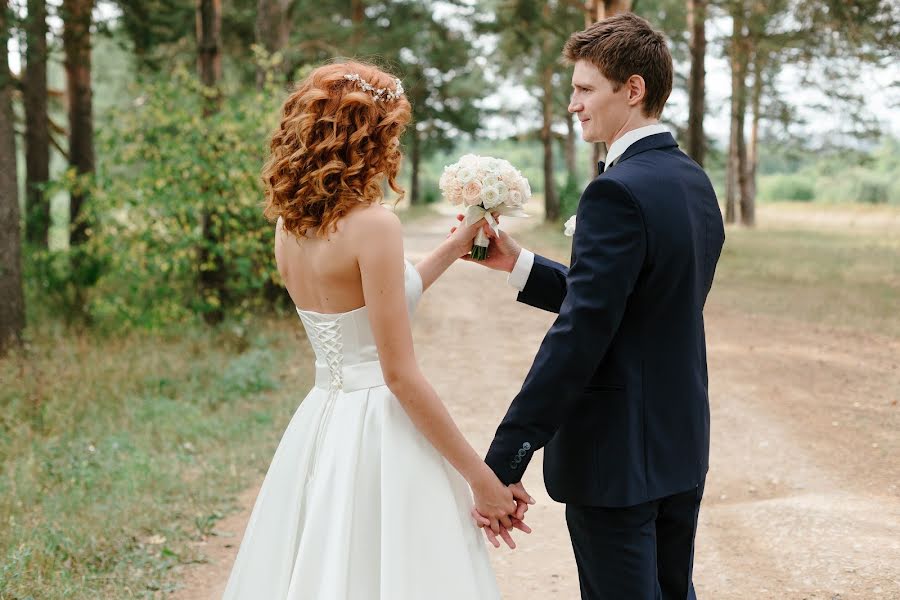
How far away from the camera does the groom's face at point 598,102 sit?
269cm

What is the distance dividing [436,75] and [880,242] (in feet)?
59.1

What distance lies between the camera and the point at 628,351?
2.62m

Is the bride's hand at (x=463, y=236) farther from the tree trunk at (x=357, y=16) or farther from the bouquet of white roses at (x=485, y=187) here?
the tree trunk at (x=357, y=16)

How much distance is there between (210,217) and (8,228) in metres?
2.21

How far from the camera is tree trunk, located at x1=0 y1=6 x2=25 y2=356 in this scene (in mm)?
9766

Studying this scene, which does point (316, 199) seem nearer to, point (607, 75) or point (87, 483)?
point (607, 75)

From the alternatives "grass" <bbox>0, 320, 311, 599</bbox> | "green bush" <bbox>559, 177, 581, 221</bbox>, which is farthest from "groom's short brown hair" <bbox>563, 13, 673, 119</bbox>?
"green bush" <bbox>559, 177, 581, 221</bbox>

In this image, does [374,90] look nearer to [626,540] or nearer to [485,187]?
[485,187]

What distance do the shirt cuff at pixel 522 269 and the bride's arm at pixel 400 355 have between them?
662 millimetres

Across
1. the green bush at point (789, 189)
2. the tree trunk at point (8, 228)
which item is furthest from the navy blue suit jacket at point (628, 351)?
the green bush at point (789, 189)

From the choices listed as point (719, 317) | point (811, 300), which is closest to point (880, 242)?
point (811, 300)

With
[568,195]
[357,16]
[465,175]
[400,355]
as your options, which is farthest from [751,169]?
[400,355]

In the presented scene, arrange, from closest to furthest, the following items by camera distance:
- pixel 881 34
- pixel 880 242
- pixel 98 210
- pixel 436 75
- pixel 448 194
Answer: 1. pixel 448 194
2. pixel 98 210
3. pixel 881 34
4. pixel 880 242
5. pixel 436 75

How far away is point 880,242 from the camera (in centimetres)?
2648
